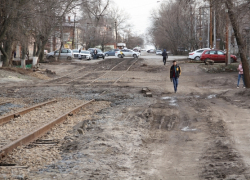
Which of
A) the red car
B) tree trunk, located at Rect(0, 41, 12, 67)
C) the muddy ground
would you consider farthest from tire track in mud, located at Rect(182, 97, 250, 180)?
the red car

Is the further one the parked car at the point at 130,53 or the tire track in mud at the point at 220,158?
the parked car at the point at 130,53

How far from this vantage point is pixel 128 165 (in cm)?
582

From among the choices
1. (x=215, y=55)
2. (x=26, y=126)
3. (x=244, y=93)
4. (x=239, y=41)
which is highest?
(x=239, y=41)

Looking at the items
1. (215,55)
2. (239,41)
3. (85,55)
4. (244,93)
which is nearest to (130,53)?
(85,55)

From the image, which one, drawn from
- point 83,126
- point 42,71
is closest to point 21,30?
point 42,71

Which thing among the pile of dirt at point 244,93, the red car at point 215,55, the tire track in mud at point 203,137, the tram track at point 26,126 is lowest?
the tire track in mud at point 203,137

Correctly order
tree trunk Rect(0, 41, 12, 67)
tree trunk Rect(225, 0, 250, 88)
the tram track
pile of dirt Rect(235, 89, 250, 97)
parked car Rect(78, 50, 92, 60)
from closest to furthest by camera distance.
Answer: the tram track
pile of dirt Rect(235, 89, 250, 97)
tree trunk Rect(225, 0, 250, 88)
tree trunk Rect(0, 41, 12, 67)
parked car Rect(78, 50, 92, 60)

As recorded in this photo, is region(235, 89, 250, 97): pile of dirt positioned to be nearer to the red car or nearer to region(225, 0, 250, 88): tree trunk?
region(225, 0, 250, 88): tree trunk

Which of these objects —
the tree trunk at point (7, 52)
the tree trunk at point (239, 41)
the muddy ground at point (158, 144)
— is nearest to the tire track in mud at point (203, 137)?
the muddy ground at point (158, 144)

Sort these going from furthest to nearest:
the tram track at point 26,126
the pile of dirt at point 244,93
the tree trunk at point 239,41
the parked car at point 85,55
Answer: the parked car at point 85,55 < the tree trunk at point 239,41 < the pile of dirt at point 244,93 < the tram track at point 26,126

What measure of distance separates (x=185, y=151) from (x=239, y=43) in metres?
12.8

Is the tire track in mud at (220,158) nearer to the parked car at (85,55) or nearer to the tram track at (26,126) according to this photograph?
the tram track at (26,126)

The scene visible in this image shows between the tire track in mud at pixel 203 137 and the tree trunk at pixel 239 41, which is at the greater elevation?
the tree trunk at pixel 239 41

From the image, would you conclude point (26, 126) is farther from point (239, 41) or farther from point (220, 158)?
point (239, 41)
